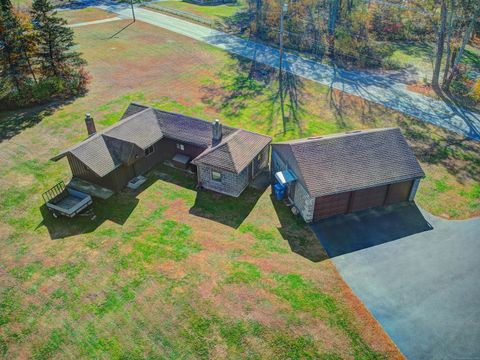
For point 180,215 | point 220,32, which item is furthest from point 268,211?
point 220,32

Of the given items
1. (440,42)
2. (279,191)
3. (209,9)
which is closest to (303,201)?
(279,191)

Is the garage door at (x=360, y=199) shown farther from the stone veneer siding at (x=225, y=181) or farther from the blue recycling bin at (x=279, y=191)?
the stone veneer siding at (x=225, y=181)

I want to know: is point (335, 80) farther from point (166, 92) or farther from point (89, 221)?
point (89, 221)

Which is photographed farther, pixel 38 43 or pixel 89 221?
pixel 38 43

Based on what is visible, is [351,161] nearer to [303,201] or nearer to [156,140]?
[303,201]

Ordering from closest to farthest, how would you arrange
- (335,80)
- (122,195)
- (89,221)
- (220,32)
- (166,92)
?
1. (89,221)
2. (122,195)
3. (166,92)
4. (335,80)
5. (220,32)

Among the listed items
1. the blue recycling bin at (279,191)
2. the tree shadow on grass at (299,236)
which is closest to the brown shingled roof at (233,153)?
the blue recycling bin at (279,191)

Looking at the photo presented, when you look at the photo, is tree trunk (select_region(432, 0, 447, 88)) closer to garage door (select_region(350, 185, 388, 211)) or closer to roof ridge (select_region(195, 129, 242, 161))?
garage door (select_region(350, 185, 388, 211))
